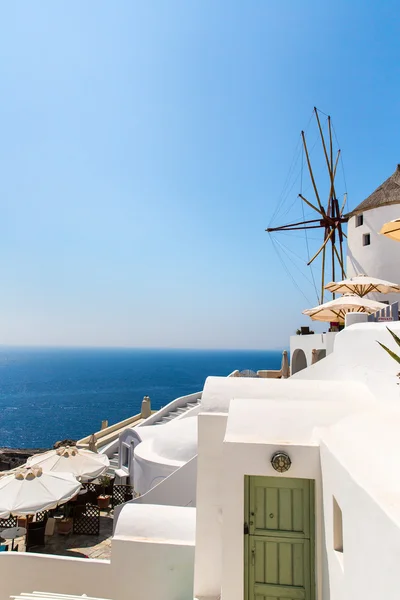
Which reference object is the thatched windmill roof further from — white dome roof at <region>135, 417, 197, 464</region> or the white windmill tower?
white dome roof at <region>135, 417, 197, 464</region>

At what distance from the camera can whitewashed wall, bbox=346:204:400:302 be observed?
22375mm

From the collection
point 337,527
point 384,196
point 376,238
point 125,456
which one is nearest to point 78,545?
point 125,456

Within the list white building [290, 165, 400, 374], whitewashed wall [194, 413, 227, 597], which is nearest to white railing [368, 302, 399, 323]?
whitewashed wall [194, 413, 227, 597]

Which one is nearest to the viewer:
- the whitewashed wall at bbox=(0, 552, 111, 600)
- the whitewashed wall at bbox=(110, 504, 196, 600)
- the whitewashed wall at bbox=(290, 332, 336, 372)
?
the whitewashed wall at bbox=(110, 504, 196, 600)

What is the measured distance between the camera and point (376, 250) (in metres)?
23.3

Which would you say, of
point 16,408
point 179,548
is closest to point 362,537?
point 179,548

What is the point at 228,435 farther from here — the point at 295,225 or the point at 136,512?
the point at 295,225

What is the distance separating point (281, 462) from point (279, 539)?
1.27 metres

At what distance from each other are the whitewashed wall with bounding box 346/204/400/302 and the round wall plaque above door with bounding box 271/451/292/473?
755 inches

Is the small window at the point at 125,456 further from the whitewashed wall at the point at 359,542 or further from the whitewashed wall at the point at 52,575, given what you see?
the whitewashed wall at the point at 359,542

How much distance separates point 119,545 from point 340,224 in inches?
1021

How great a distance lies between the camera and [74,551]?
11047mm

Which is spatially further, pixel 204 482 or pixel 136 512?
pixel 136 512

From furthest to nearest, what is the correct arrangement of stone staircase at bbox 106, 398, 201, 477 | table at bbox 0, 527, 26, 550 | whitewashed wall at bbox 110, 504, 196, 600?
1. stone staircase at bbox 106, 398, 201, 477
2. table at bbox 0, 527, 26, 550
3. whitewashed wall at bbox 110, 504, 196, 600
